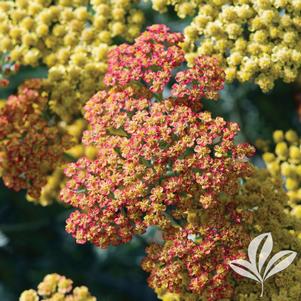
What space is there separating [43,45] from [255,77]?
0.97 m

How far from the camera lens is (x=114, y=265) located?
5086 mm

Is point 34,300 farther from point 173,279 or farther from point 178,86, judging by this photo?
point 178,86

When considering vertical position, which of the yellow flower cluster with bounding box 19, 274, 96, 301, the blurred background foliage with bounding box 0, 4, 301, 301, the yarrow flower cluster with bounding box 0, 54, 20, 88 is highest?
the yarrow flower cluster with bounding box 0, 54, 20, 88

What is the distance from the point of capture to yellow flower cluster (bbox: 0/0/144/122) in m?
3.96

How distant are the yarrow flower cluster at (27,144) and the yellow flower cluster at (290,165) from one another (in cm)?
92

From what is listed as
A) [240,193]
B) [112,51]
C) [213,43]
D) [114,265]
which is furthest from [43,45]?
[114,265]

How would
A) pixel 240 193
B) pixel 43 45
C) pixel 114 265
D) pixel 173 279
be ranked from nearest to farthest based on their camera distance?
pixel 173 279, pixel 240 193, pixel 43 45, pixel 114 265

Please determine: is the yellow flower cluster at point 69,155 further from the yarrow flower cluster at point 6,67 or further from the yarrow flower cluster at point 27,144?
the yarrow flower cluster at point 6,67

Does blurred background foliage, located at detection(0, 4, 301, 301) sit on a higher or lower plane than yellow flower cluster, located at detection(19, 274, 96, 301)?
lower

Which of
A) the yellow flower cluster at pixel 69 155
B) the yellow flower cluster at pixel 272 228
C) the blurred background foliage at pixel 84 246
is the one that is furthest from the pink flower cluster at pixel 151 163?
the blurred background foliage at pixel 84 246

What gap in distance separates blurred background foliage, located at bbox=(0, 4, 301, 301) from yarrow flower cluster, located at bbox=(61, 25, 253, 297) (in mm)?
1331

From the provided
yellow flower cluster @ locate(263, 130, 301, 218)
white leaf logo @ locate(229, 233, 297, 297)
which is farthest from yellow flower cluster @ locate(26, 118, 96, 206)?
white leaf logo @ locate(229, 233, 297, 297)

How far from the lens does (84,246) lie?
527 cm

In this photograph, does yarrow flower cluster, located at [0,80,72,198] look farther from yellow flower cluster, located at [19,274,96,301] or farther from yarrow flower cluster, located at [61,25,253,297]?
yellow flower cluster, located at [19,274,96,301]
